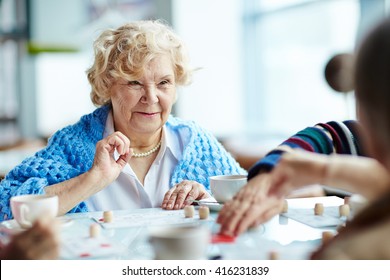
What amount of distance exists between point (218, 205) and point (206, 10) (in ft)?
12.0

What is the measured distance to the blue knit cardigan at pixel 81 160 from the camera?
1.46m

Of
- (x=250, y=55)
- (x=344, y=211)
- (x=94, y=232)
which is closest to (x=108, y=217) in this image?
(x=94, y=232)

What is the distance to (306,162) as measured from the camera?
0.75m

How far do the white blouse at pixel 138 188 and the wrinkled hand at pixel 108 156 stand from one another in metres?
0.17

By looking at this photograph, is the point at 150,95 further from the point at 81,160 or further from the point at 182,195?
the point at 182,195

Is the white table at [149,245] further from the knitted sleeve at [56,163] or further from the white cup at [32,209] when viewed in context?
the knitted sleeve at [56,163]

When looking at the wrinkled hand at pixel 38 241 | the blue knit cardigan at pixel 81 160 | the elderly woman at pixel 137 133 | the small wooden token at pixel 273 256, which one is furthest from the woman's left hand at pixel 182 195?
the wrinkled hand at pixel 38 241

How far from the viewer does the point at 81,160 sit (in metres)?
1.65

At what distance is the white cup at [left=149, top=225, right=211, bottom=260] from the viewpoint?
31.2 inches

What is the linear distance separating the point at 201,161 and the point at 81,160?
383 mm

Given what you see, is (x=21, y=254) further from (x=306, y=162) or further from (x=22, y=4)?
(x=22, y=4)

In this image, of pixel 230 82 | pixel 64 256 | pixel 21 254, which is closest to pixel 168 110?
pixel 64 256

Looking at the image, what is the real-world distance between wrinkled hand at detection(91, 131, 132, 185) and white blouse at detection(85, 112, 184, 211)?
169 mm

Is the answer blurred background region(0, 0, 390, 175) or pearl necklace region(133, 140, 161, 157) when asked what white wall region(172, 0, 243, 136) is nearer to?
blurred background region(0, 0, 390, 175)
